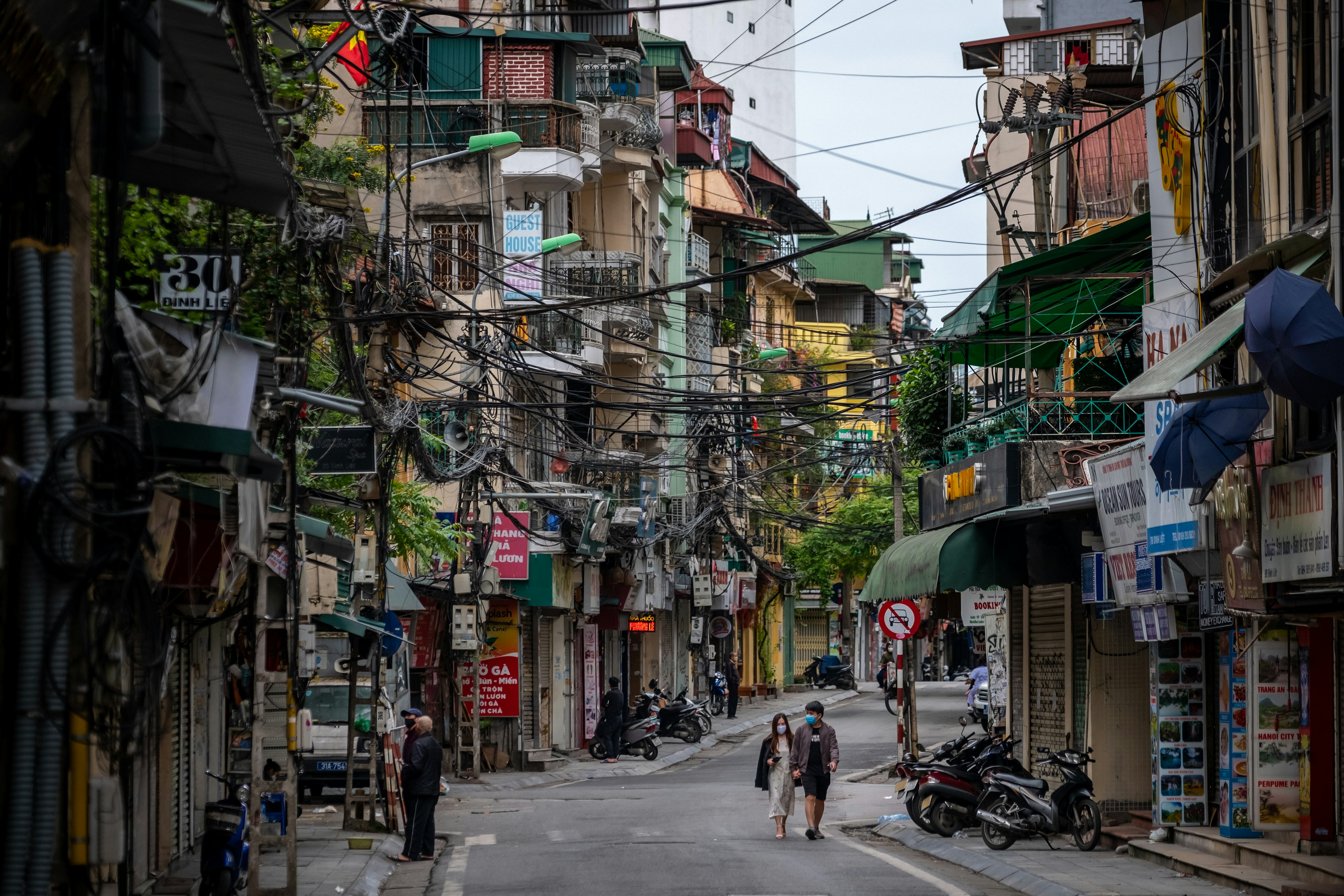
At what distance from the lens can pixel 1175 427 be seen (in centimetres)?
1301

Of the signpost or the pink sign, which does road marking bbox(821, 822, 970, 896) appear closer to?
the signpost

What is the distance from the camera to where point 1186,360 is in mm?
11766

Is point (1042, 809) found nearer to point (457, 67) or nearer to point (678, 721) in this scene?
point (678, 721)

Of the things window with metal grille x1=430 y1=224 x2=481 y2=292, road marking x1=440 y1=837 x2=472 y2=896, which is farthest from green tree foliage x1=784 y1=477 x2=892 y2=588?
road marking x1=440 y1=837 x2=472 y2=896

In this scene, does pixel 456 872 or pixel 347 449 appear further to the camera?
pixel 347 449

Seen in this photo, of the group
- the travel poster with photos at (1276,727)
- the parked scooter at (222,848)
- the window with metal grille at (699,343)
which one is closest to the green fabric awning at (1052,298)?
the travel poster with photos at (1276,727)

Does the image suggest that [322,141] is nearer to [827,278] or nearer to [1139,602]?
[1139,602]

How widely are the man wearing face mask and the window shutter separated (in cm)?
1953

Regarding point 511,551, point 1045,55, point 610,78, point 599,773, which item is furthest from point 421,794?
point 610,78

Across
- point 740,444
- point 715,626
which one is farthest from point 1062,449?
point 715,626

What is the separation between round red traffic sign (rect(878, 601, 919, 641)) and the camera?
2392 cm

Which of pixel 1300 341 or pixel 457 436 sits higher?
pixel 457 436

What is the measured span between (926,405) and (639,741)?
11285 mm

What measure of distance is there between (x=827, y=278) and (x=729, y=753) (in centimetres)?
4935
